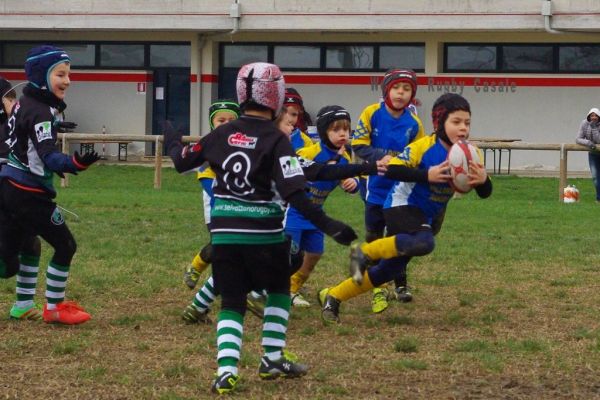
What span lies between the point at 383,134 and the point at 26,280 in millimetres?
3024

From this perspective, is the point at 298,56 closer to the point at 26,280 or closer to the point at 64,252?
the point at 26,280

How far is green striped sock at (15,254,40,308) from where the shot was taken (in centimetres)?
881

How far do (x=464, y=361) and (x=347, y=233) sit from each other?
1604 millimetres

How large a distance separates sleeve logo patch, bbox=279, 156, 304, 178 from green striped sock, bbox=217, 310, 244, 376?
2.73ft

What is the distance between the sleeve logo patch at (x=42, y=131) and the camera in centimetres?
819

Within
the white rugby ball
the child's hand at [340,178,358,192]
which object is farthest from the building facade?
the white rugby ball

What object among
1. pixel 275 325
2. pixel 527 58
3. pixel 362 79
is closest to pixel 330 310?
pixel 275 325

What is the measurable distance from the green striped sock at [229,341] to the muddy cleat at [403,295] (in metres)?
3.51

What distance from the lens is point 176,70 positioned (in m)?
34.3

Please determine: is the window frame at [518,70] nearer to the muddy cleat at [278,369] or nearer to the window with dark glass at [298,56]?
the window with dark glass at [298,56]

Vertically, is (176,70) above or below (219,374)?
above
